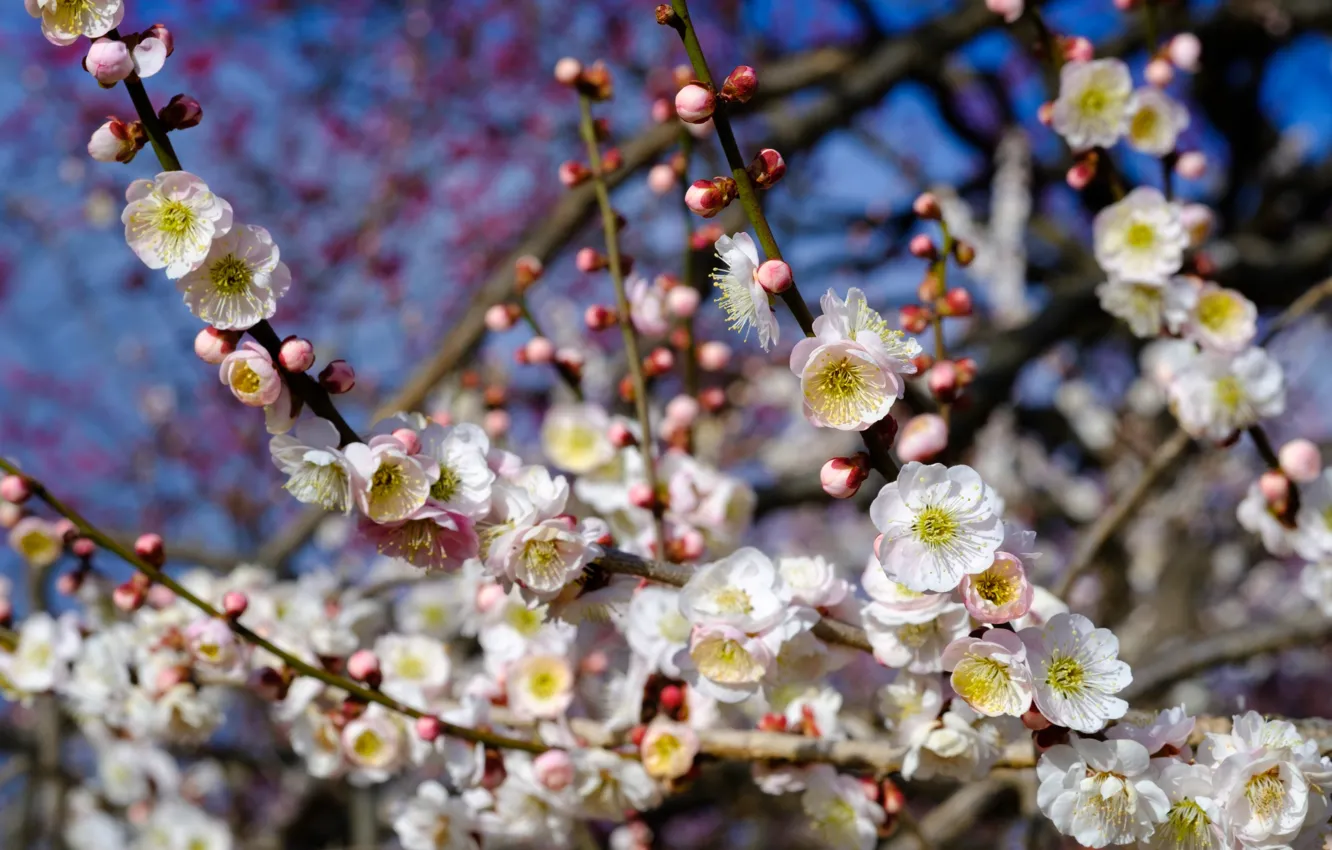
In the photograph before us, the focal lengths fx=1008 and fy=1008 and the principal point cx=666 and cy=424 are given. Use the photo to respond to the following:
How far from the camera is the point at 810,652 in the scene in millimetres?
1163

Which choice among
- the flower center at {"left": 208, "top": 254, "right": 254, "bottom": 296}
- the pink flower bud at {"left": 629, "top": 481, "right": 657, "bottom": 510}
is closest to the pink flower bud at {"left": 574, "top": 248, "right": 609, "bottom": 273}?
the pink flower bud at {"left": 629, "top": 481, "right": 657, "bottom": 510}

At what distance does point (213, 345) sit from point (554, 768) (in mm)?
661

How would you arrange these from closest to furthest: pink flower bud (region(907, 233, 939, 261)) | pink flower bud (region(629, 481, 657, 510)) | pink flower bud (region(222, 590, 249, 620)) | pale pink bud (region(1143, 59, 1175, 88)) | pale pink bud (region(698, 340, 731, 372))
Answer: pink flower bud (region(222, 590, 249, 620))
pink flower bud (region(907, 233, 939, 261))
pink flower bud (region(629, 481, 657, 510))
pale pink bud (region(1143, 59, 1175, 88))
pale pink bud (region(698, 340, 731, 372))

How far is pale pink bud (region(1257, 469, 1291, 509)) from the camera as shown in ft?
5.16

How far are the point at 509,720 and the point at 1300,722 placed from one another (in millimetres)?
983

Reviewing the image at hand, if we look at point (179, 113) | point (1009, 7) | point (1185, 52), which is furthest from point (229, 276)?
point (1185, 52)

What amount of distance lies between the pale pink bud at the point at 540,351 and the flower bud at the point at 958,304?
612mm

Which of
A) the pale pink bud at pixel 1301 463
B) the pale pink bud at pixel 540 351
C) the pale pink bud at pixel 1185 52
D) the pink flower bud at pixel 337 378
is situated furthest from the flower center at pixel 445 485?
the pale pink bud at pixel 1185 52

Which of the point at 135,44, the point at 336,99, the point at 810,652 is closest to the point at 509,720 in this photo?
the point at 810,652

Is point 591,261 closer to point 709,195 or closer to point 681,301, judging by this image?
point 681,301

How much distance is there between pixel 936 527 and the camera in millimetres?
911

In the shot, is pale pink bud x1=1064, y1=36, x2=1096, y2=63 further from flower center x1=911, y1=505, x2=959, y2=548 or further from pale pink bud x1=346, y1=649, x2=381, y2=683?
pale pink bud x1=346, y1=649, x2=381, y2=683

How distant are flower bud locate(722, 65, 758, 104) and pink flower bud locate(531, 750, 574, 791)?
830 mm

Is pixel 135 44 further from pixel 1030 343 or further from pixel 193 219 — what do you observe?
pixel 1030 343
